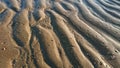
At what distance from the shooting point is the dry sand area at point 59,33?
5453mm

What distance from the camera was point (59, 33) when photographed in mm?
6402

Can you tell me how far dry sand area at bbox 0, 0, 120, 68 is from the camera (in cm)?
545

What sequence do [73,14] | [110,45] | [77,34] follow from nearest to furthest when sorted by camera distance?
[110,45]
[77,34]
[73,14]

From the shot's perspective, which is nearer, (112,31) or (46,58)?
(46,58)

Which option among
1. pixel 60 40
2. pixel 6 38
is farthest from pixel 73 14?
pixel 6 38

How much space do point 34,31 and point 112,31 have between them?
68.4 inches

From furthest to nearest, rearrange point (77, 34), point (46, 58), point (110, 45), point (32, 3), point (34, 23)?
point (32, 3)
point (34, 23)
point (77, 34)
point (110, 45)
point (46, 58)

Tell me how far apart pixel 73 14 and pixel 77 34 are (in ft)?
3.89

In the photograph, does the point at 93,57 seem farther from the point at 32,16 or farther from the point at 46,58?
the point at 32,16

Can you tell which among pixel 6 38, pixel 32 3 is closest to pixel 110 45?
pixel 6 38

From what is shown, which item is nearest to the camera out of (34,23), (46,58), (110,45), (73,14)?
(46,58)

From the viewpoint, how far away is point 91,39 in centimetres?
617

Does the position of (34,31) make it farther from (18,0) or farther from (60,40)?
(18,0)

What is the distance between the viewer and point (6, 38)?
6.27 m
